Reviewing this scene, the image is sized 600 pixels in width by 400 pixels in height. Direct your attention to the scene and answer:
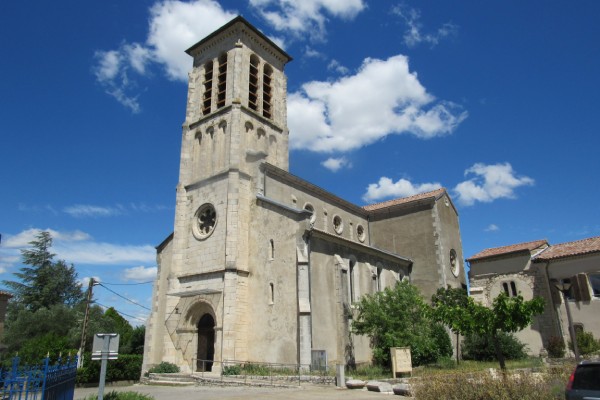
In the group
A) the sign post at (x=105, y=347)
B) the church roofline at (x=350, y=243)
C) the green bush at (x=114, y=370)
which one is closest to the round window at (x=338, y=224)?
the church roofline at (x=350, y=243)

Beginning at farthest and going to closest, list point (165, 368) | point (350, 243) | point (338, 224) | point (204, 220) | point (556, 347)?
point (338, 224) → point (204, 220) → point (556, 347) → point (350, 243) → point (165, 368)

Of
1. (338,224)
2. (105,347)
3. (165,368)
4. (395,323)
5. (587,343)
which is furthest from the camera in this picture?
(338,224)

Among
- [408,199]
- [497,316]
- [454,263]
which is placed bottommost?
[497,316]

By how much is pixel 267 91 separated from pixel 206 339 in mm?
17016

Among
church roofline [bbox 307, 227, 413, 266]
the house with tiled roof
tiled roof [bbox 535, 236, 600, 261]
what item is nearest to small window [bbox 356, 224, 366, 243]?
church roofline [bbox 307, 227, 413, 266]

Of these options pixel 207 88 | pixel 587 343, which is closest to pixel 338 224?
pixel 207 88

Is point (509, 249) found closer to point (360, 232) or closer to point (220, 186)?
point (360, 232)

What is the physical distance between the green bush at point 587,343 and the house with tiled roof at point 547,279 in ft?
2.74

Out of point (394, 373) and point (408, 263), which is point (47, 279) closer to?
point (408, 263)

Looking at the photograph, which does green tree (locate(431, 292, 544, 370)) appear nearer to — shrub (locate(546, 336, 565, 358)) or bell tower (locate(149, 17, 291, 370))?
bell tower (locate(149, 17, 291, 370))

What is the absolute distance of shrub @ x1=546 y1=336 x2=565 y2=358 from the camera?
25.8m

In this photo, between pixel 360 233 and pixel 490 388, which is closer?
pixel 490 388

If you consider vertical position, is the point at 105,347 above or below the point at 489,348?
above

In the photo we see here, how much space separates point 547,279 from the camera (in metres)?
28.0
